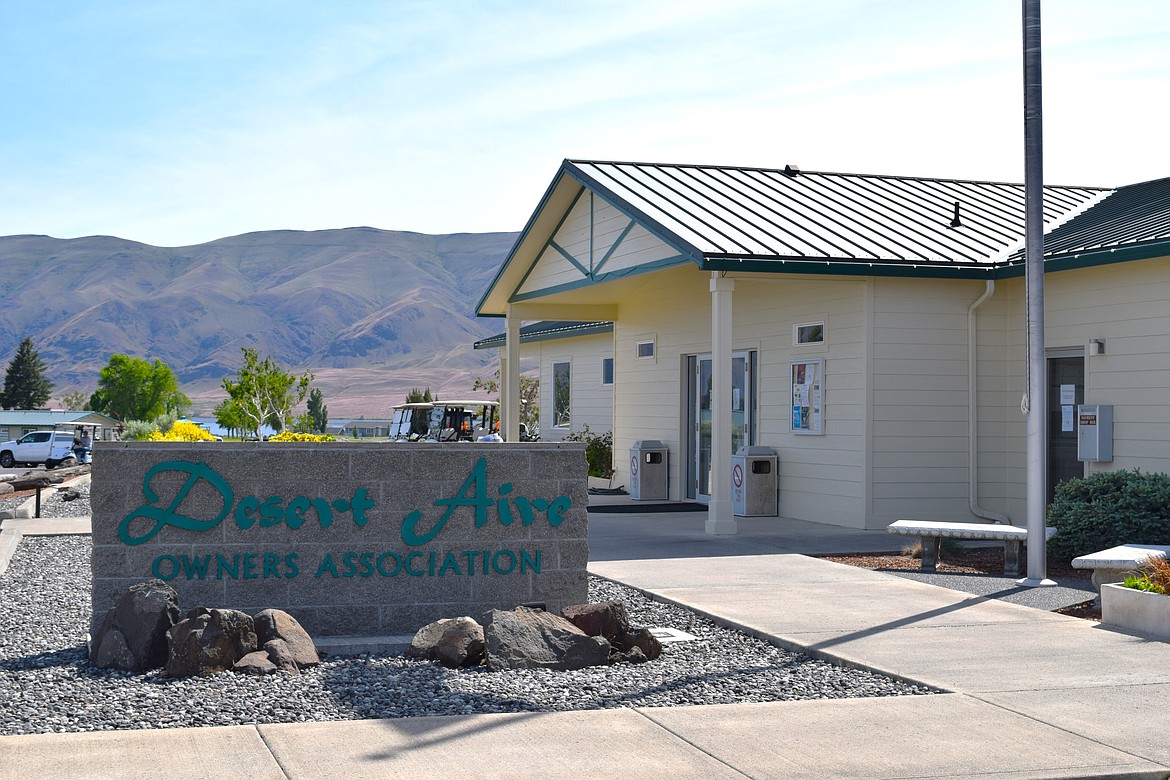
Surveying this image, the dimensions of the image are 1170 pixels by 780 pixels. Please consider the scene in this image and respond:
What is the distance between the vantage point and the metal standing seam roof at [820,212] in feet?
49.7

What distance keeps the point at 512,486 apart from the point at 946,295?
27.6 ft

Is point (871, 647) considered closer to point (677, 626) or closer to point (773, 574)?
point (677, 626)

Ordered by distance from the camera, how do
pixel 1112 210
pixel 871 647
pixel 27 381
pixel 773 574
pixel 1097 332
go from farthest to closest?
1. pixel 27 381
2. pixel 1112 210
3. pixel 1097 332
4. pixel 773 574
5. pixel 871 647

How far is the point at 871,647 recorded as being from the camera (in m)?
8.12

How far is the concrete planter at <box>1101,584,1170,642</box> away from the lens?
856 centimetres

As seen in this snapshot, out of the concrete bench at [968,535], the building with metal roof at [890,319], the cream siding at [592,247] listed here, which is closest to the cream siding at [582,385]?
the cream siding at [592,247]

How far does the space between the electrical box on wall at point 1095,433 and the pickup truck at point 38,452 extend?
125 ft

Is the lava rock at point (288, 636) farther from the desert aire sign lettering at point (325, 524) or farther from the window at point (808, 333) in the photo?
the window at point (808, 333)

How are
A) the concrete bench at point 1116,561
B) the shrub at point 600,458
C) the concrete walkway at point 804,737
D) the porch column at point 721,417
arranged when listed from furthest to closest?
the shrub at point 600,458 → the porch column at point 721,417 → the concrete bench at point 1116,561 → the concrete walkway at point 804,737

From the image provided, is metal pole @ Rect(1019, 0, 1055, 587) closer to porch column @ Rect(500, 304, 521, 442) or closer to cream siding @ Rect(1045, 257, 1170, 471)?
cream siding @ Rect(1045, 257, 1170, 471)

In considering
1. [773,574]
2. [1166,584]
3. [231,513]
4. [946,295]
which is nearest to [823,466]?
[946,295]

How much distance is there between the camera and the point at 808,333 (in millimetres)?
16656

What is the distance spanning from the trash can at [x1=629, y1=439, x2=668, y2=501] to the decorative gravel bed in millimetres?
11805

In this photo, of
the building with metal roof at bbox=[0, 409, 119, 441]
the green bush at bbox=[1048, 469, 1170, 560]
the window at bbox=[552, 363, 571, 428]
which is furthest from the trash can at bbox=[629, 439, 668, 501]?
the building with metal roof at bbox=[0, 409, 119, 441]
